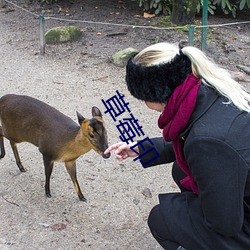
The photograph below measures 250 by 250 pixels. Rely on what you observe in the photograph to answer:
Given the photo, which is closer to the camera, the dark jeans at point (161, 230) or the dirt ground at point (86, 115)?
the dark jeans at point (161, 230)

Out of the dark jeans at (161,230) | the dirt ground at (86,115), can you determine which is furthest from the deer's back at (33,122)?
the dark jeans at (161,230)

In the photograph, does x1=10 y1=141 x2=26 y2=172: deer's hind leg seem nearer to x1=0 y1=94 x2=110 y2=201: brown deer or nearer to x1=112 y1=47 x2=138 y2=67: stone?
x1=0 y1=94 x2=110 y2=201: brown deer

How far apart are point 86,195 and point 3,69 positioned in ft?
9.50

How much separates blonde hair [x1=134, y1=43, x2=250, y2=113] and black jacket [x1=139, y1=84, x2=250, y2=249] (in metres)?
0.03

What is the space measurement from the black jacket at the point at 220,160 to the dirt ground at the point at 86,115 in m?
1.04

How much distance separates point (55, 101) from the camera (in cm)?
497

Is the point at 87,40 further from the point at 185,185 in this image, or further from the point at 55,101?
the point at 185,185

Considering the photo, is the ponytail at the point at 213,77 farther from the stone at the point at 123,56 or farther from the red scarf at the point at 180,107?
the stone at the point at 123,56

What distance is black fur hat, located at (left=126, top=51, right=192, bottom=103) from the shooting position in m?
2.04

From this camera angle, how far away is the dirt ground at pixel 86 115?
10.3ft

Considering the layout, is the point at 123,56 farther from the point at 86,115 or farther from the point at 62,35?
the point at 86,115

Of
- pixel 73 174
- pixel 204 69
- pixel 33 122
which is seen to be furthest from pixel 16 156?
pixel 204 69

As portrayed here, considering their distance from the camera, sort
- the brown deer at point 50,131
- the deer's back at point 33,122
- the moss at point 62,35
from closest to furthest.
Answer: the brown deer at point 50,131
the deer's back at point 33,122
the moss at point 62,35

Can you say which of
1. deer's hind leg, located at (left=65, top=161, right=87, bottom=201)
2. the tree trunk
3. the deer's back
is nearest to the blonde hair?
the deer's back
